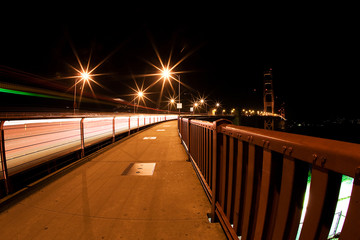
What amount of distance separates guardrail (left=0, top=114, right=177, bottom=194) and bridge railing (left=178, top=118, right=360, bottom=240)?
4.47m

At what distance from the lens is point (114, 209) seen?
9.68ft

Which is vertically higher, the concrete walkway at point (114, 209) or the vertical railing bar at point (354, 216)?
the vertical railing bar at point (354, 216)

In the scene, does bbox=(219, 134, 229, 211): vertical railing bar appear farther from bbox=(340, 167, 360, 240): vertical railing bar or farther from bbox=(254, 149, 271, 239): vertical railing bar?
bbox=(340, 167, 360, 240): vertical railing bar

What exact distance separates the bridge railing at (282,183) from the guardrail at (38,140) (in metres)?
4.47

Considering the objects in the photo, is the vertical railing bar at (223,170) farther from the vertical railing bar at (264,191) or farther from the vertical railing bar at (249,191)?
the vertical railing bar at (264,191)

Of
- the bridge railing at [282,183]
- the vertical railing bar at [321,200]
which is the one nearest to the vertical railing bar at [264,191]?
the bridge railing at [282,183]

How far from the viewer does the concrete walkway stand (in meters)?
2.41

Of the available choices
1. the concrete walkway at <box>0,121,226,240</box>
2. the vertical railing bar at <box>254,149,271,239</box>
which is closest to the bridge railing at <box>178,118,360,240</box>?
the vertical railing bar at <box>254,149,271,239</box>

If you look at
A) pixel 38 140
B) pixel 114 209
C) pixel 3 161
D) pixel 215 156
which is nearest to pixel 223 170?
pixel 215 156

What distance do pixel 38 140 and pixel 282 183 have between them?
5661 millimetres

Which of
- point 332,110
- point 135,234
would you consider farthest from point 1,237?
point 332,110

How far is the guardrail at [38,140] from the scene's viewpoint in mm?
3635

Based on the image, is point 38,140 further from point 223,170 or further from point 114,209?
point 223,170

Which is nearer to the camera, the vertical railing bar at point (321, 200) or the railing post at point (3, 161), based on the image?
the vertical railing bar at point (321, 200)
